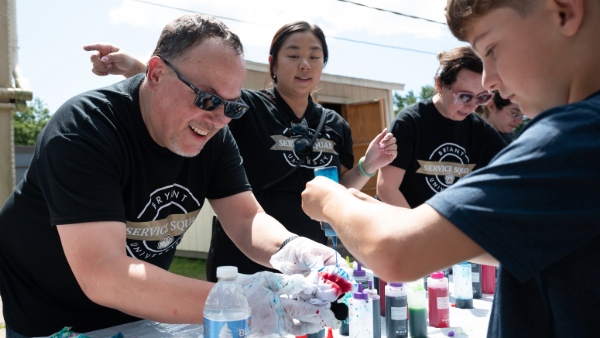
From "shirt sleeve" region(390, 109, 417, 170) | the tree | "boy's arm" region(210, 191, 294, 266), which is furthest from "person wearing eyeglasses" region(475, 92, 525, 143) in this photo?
the tree

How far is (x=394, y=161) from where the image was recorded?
352 centimetres

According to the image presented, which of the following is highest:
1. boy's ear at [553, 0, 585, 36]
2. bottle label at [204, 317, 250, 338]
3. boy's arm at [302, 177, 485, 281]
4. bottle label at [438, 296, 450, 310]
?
boy's ear at [553, 0, 585, 36]

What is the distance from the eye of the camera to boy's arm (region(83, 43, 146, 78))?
2758mm

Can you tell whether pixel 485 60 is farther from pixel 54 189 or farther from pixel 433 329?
pixel 54 189

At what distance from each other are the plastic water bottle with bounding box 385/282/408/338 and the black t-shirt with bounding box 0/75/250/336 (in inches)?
38.6

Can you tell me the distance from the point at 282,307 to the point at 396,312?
23.7 inches

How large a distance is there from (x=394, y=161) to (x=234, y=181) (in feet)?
4.41

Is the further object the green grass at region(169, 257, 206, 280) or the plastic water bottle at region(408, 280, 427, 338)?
the green grass at region(169, 257, 206, 280)

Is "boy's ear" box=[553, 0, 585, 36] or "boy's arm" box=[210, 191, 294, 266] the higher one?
"boy's ear" box=[553, 0, 585, 36]

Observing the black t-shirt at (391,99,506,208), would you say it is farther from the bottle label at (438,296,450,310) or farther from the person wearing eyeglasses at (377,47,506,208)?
the bottle label at (438,296,450,310)

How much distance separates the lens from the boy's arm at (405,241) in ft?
3.50

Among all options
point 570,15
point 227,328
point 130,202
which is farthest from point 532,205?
point 130,202

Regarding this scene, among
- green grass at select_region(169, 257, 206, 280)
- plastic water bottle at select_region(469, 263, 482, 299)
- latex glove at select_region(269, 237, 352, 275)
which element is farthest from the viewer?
green grass at select_region(169, 257, 206, 280)

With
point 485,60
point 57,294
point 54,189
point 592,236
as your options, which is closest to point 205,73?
point 54,189
